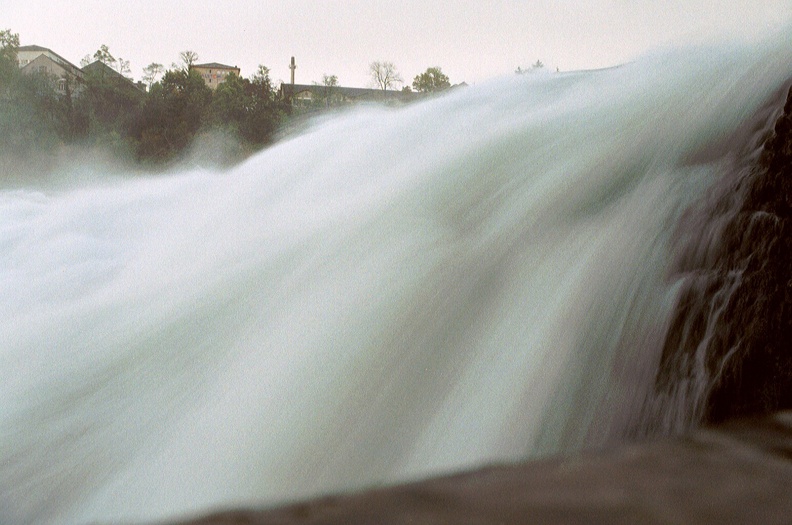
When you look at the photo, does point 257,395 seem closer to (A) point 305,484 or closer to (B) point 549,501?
(A) point 305,484

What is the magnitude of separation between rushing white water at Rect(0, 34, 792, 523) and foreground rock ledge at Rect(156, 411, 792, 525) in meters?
0.64

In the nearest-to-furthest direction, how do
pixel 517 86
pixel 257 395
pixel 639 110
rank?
pixel 257 395 → pixel 639 110 → pixel 517 86

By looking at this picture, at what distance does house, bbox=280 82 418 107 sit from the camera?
→ 33625 millimetres

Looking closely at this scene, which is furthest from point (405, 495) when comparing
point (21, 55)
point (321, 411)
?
point (21, 55)

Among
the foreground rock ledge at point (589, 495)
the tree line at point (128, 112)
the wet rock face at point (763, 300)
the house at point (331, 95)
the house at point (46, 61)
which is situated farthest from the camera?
the house at point (46, 61)

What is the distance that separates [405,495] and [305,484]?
1.61 meters

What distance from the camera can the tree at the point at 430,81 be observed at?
36.9m

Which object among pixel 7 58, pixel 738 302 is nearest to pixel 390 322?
pixel 738 302

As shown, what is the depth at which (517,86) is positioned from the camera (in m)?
4.98

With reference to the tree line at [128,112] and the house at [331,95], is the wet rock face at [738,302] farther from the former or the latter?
the house at [331,95]

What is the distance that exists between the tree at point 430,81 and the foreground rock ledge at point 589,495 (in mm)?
36964

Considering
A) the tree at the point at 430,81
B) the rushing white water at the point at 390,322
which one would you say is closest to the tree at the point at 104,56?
the tree at the point at 430,81

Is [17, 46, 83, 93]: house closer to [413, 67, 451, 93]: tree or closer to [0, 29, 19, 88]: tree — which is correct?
[0, 29, 19, 88]: tree

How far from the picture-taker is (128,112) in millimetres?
29094
